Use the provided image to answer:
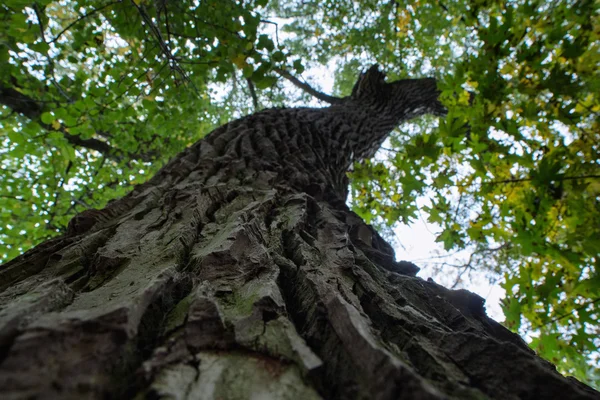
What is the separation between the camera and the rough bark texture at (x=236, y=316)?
0.55m

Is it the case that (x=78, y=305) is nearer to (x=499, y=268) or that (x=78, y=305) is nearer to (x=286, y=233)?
(x=286, y=233)

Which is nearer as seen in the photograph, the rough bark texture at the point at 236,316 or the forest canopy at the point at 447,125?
the rough bark texture at the point at 236,316

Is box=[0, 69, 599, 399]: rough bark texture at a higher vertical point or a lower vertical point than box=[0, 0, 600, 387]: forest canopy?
lower

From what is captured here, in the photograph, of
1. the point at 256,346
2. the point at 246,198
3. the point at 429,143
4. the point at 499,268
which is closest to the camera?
the point at 256,346

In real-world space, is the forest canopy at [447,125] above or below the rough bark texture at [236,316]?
above

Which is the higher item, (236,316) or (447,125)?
(447,125)

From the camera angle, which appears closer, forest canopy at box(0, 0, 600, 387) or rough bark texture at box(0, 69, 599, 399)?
rough bark texture at box(0, 69, 599, 399)

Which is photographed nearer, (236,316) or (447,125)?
(236,316)

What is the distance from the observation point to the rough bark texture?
0.55 m

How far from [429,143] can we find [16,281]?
245cm

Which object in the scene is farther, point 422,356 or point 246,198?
point 246,198

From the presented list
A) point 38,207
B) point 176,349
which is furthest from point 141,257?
point 38,207

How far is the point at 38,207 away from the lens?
5.11 metres

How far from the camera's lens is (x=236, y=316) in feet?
2.53
